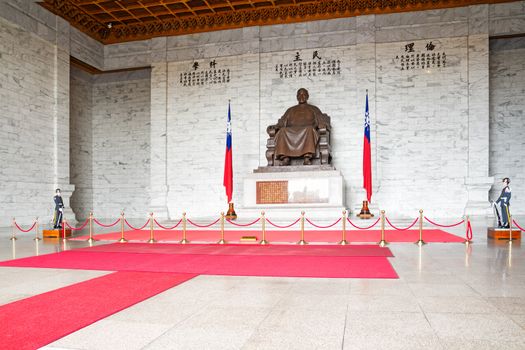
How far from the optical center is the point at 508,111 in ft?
36.0

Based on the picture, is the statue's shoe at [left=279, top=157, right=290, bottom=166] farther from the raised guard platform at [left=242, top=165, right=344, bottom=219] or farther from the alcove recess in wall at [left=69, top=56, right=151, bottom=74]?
the alcove recess in wall at [left=69, top=56, right=151, bottom=74]

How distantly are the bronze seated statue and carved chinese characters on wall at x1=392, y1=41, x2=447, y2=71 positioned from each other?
2.59 m

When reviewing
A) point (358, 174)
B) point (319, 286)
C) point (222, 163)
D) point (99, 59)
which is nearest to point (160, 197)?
point (222, 163)

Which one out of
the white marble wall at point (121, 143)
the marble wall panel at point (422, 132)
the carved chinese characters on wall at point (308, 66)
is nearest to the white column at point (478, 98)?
the marble wall panel at point (422, 132)

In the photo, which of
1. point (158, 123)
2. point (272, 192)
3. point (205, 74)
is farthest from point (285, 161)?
point (158, 123)

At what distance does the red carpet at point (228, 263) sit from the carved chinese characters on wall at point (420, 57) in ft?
23.5

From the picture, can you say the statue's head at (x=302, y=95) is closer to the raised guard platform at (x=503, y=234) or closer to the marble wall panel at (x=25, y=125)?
the raised guard platform at (x=503, y=234)

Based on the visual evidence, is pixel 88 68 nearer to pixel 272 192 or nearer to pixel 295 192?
pixel 272 192

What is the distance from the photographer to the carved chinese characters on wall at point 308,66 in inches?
447

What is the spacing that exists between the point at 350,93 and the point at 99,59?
24.5ft

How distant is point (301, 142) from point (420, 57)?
3864 millimetres

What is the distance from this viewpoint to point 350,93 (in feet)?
36.8

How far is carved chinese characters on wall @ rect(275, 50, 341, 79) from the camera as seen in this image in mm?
11344

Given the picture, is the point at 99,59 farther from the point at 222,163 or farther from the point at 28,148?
the point at 222,163
